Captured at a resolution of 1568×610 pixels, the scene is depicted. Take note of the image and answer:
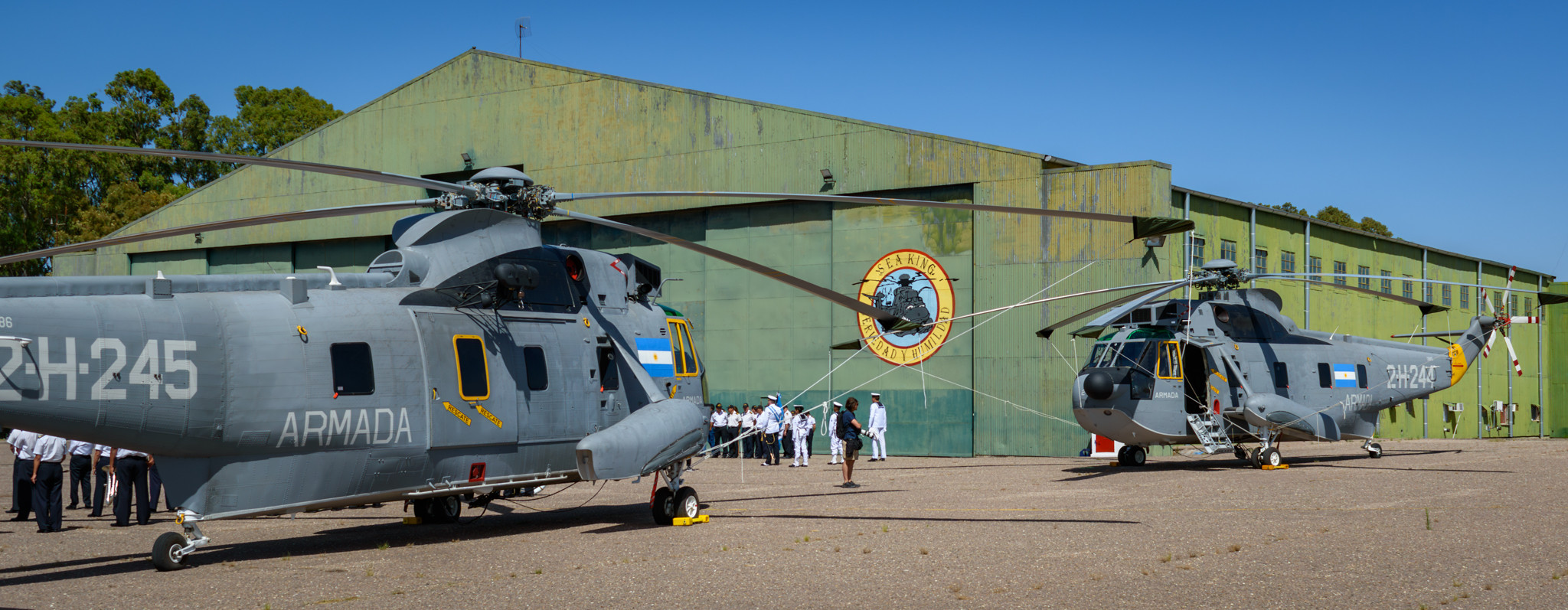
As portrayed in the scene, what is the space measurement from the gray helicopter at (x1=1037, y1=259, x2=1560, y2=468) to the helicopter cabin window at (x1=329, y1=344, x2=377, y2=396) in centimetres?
1235

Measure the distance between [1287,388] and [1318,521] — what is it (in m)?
10.5

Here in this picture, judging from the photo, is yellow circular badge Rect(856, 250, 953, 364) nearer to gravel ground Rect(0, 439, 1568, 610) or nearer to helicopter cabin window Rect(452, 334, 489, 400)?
gravel ground Rect(0, 439, 1568, 610)

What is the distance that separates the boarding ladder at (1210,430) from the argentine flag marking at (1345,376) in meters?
3.50

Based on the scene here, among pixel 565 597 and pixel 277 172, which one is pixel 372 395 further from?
pixel 277 172

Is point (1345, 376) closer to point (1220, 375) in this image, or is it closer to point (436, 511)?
point (1220, 375)

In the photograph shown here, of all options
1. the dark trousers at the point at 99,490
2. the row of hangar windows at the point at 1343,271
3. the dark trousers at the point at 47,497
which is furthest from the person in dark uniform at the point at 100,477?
the row of hangar windows at the point at 1343,271

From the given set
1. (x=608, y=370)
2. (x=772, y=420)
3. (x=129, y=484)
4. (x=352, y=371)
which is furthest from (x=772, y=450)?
(x=352, y=371)

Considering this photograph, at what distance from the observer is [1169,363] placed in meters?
20.7

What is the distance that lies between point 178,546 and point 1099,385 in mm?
14746

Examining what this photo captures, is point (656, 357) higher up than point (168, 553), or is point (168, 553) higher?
point (656, 357)

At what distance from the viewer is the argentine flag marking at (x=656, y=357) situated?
14.4m

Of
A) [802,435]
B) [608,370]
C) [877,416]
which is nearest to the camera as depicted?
[608,370]

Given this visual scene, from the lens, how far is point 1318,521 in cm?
1252

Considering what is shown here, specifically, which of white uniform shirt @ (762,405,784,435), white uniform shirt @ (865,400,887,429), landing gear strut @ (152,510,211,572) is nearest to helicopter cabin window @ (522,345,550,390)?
landing gear strut @ (152,510,211,572)
